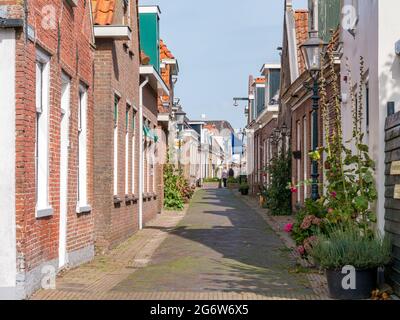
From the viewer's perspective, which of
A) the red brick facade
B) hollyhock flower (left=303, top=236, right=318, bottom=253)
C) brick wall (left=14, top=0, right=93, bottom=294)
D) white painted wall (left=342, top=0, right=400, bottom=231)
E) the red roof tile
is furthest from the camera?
the red roof tile

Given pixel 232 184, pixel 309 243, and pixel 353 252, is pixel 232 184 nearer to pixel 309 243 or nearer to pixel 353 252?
pixel 309 243

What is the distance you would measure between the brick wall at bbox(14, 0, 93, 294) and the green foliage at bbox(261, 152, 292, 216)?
1336 centimetres

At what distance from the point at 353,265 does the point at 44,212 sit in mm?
4131

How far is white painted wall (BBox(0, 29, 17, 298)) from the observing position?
8961 mm

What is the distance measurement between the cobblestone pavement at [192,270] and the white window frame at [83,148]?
1.19 m

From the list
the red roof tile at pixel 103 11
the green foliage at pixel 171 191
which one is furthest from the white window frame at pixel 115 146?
the green foliage at pixel 171 191

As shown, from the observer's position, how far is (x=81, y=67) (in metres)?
13.1

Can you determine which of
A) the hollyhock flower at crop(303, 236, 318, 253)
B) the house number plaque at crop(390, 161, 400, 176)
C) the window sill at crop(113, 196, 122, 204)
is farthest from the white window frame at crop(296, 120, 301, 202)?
the house number plaque at crop(390, 161, 400, 176)

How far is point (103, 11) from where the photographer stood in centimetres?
1528

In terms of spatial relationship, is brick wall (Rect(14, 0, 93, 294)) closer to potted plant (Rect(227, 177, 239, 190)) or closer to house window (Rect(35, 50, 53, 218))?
house window (Rect(35, 50, 53, 218))

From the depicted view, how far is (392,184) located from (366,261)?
107 centimetres

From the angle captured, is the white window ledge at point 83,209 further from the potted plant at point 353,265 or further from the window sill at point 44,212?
the potted plant at point 353,265

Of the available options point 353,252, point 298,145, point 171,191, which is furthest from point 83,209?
point 171,191
